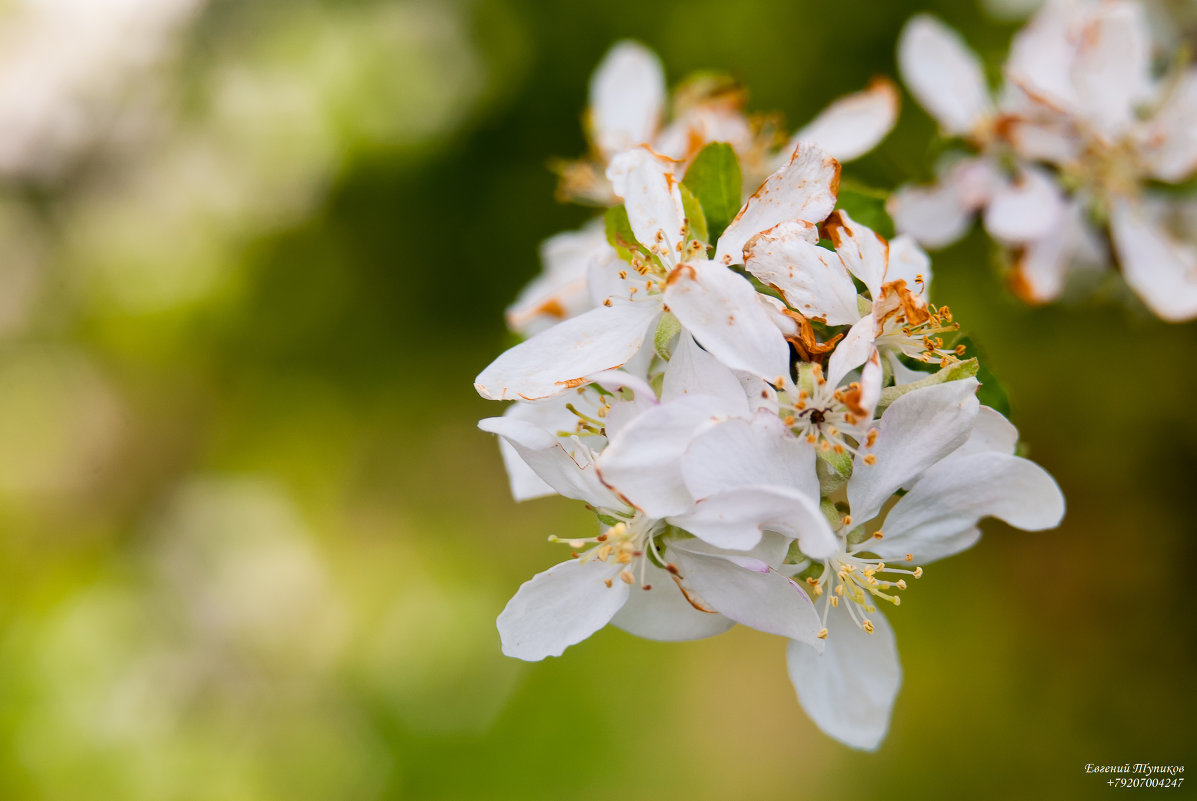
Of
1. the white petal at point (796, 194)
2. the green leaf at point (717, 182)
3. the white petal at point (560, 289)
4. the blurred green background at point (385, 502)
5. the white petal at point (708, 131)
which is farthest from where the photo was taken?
the blurred green background at point (385, 502)

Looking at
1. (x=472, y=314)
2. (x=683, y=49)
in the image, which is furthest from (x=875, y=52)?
Answer: (x=472, y=314)

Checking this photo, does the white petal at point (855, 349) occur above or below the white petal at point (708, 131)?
below

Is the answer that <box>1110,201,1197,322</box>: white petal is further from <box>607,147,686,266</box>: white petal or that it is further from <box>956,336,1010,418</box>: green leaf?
<box>607,147,686,266</box>: white petal

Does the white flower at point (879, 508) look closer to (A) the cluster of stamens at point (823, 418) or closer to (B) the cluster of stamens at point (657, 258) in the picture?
(A) the cluster of stamens at point (823, 418)

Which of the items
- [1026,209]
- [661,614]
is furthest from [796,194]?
[1026,209]

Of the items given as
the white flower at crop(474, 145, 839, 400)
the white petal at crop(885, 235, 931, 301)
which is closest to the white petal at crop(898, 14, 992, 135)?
the white petal at crop(885, 235, 931, 301)

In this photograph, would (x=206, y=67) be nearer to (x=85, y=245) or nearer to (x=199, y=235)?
(x=199, y=235)

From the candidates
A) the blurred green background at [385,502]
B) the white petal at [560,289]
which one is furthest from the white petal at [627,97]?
the blurred green background at [385,502]
